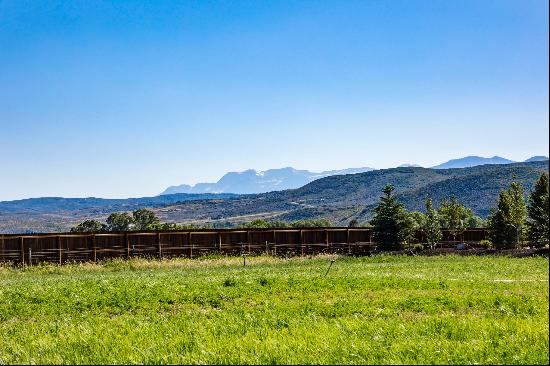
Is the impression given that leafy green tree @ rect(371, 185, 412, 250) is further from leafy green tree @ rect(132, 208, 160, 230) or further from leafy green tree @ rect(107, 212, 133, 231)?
leafy green tree @ rect(107, 212, 133, 231)

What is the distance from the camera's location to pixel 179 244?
1823 inches

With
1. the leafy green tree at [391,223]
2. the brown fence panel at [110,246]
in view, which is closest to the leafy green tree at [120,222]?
the brown fence panel at [110,246]

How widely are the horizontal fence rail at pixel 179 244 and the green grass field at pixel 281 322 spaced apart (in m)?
24.9

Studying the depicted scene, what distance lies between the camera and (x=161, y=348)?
8805 millimetres

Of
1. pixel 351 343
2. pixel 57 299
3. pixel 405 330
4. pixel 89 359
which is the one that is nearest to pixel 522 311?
pixel 405 330

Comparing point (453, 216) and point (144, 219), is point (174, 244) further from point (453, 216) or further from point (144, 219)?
point (144, 219)

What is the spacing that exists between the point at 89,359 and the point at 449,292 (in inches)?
457

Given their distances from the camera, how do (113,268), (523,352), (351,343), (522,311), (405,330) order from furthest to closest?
(113,268) < (522,311) < (405,330) < (351,343) < (523,352)

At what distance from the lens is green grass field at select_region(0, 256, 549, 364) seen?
8.15 meters

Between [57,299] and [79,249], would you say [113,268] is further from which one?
[57,299]

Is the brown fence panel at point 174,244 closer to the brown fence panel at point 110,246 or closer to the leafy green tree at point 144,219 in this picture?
the brown fence panel at point 110,246

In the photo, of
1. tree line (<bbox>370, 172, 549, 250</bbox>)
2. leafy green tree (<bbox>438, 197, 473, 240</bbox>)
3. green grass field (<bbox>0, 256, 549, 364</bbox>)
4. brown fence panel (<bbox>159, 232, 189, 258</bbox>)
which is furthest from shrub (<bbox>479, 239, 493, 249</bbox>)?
green grass field (<bbox>0, 256, 549, 364</bbox>)

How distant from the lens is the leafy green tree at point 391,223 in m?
48.6

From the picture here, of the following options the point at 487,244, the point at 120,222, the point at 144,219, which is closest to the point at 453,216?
the point at 487,244
